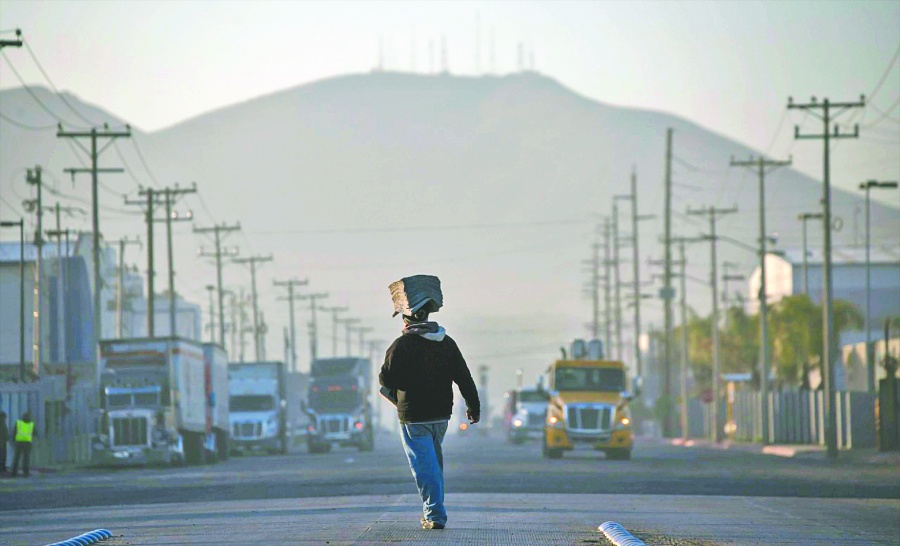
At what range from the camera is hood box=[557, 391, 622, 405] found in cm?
4722

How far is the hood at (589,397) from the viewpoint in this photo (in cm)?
4722

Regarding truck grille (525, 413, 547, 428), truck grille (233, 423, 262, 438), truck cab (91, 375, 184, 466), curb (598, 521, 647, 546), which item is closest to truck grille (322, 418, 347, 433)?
truck grille (233, 423, 262, 438)

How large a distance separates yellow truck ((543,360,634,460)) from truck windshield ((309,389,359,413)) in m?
23.3

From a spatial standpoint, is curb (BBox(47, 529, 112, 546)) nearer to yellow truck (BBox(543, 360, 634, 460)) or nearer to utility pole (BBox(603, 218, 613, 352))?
yellow truck (BBox(543, 360, 634, 460))

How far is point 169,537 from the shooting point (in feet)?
59.1

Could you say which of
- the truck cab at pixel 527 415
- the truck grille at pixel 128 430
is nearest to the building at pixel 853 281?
the truck cab at pixel 527 415

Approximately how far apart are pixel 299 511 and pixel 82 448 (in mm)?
39287

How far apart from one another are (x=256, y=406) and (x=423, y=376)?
173 feet

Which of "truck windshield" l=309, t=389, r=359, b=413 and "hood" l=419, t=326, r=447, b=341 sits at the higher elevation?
"hood" l=419, t=326, r=447, b=341

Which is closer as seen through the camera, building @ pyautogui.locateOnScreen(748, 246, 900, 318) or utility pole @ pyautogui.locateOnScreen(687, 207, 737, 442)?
utility pole @ pyautogui.locateOnScreen(687, 207, 737, 442)

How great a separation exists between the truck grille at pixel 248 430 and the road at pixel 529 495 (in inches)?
990

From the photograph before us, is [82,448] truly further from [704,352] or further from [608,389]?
[704,352]

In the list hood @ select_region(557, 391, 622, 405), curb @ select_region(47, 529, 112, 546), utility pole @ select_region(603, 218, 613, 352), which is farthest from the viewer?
utility pole @ select_region(603, 218, 613, 352)

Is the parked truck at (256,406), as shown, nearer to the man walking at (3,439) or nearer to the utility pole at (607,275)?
the man walking at (3,439)
